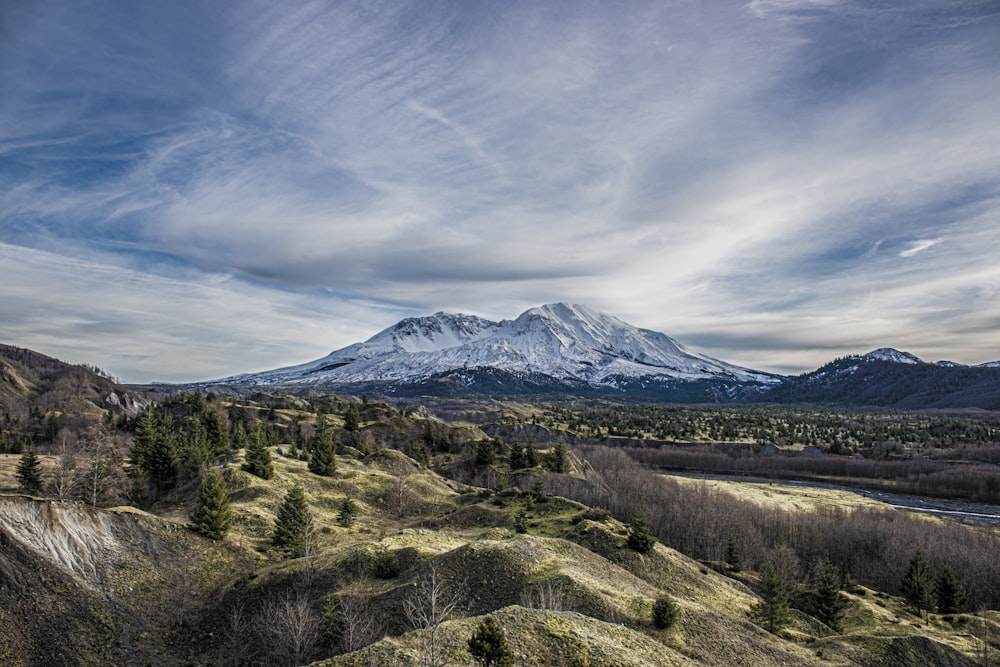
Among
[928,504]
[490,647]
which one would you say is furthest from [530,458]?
[928,504]

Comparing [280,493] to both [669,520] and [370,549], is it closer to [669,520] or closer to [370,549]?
[370,549]

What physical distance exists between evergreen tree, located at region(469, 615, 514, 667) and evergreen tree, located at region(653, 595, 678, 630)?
52.5 ft

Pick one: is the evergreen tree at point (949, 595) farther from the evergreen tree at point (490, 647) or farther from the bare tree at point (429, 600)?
the evergreen tree at point (490, 647)

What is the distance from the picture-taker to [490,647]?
65.2ft

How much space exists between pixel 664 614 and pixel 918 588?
45.2 metres

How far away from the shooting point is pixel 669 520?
8494cm

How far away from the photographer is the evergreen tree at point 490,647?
19906mm

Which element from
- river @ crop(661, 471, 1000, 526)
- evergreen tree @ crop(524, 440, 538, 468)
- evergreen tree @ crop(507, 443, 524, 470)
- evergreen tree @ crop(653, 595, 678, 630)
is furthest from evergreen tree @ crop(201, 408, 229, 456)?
river @ crop(661, 471, 1000, 526)

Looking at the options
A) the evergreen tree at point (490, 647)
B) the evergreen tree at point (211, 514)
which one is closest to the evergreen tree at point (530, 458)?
the evergreen tree at point (211, 514)

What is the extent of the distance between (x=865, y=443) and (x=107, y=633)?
8662 inches

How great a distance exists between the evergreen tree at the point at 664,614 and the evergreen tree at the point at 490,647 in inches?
630

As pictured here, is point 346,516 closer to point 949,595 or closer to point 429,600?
point 429,600

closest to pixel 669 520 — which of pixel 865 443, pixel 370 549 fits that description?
pixel 370 549

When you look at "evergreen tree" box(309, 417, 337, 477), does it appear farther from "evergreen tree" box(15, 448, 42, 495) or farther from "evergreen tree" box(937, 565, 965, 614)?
"evergreen tree" box(937, 565, 965, 614)
